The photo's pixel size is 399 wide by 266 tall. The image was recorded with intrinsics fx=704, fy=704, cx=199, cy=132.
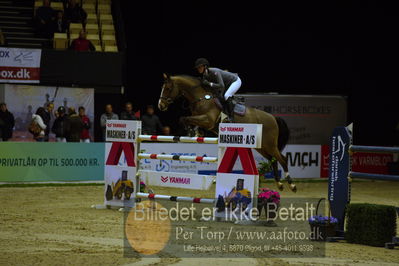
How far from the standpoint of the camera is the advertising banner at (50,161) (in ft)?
57.9

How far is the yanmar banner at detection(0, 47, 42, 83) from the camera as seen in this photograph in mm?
20156

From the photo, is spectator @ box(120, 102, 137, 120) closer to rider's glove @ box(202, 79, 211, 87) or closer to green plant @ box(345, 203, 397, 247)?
rider's glove @ box(202, 79, 211, 87)

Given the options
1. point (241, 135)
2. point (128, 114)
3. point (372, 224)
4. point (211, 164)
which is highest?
point (128, 114)

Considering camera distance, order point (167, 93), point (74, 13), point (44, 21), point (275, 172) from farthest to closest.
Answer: point (74, 13)
point (44, 21)
point (275, 172)
point (167, 93)

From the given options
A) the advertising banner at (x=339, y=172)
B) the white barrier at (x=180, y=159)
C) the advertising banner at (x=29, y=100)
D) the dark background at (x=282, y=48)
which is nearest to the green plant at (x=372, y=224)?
the advertising banner at (x=339, y=172)

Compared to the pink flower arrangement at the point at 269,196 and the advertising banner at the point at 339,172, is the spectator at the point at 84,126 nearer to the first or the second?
the pink flower arrangement at the point at 269,196

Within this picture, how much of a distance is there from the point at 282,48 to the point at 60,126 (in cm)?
905

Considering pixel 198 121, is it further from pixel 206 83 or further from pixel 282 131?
pixel 282 131

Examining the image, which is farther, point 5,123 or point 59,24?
point 59,24

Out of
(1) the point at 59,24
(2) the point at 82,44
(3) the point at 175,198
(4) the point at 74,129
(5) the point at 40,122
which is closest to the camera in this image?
(3) the point at 175,198

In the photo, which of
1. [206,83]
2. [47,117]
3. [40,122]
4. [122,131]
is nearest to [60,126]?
[47,117]

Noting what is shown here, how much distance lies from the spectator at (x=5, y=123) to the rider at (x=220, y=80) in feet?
26.4

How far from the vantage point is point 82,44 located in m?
21.6

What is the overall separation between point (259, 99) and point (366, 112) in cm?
485
